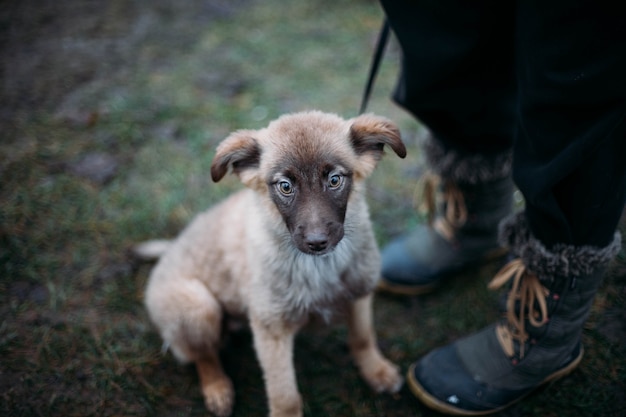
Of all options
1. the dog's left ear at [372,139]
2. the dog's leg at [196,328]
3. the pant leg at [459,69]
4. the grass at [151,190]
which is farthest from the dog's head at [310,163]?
the grass at [151,190]

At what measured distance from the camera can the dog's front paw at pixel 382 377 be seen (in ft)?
9.12

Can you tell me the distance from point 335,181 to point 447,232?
1414 millimetres

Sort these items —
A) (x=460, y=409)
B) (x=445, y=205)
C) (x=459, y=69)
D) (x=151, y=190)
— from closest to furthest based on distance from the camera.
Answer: (x=459, y=69) < (x=460, y=409) < (x=445, y=205) < (x=151, y=190)

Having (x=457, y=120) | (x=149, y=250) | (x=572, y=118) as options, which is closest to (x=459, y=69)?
(x=457, y=120)

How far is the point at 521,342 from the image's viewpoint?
8.35ft

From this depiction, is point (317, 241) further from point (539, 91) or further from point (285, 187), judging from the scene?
point (539, 91)

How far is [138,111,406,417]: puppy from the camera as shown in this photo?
7.29 ft

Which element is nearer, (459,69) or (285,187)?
(285,187)

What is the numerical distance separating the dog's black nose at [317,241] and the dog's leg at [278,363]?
0.59 m

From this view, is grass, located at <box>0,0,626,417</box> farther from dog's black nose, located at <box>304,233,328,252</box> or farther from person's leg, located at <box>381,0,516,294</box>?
dog's black nose, located at <box>304,233,328,252</box>

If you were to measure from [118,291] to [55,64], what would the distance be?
127 inches

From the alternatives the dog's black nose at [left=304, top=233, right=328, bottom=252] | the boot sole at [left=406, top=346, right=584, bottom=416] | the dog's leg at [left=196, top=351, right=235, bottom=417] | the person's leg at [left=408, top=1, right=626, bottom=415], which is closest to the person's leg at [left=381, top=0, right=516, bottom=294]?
the person's leg at [left=408, top=1, right=626, bottom=415]

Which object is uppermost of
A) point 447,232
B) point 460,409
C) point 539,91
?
point 539,91

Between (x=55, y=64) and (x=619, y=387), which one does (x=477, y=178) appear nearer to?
(x=619, y=387)
